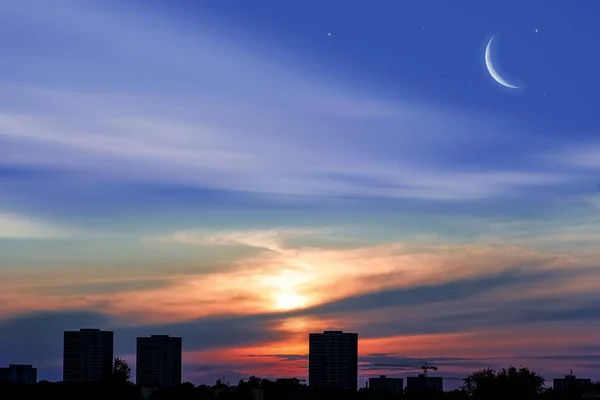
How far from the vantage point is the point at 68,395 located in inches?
7815

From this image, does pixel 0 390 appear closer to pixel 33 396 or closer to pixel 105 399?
pixel 33 396

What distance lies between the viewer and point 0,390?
192375mm

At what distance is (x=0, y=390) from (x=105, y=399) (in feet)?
59.1

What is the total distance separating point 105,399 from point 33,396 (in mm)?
12835

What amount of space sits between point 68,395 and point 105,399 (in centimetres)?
631

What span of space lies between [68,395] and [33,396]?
7.13 metres

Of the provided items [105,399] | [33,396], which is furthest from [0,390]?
[105,399]

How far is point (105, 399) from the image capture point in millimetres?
199875

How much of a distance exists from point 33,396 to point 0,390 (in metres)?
5.46
